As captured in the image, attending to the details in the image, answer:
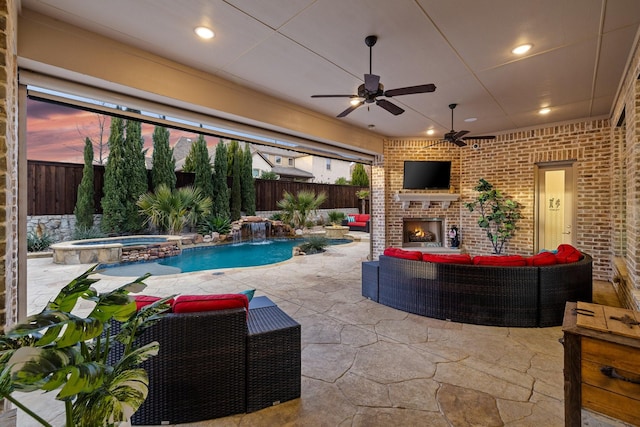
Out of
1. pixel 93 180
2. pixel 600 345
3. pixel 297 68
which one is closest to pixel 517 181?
pixel 297 68

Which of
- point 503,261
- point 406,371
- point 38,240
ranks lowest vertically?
point 406,371

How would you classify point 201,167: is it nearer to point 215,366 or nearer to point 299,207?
point 299,207

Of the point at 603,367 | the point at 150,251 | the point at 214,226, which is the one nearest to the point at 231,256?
the point at 150,251

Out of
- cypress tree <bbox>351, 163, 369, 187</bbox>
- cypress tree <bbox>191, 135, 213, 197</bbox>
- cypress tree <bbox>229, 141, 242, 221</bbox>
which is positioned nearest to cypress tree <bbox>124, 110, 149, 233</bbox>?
cypress tree <bbox>191, 135, 213, 197</bbox>

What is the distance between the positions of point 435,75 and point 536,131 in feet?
11.8

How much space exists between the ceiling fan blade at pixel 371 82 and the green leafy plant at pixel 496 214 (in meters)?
4.35

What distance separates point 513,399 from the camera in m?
2.09

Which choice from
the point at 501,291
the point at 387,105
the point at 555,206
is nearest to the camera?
the point at 501,291

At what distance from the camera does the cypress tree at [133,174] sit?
9.65 meters

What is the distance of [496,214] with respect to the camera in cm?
609

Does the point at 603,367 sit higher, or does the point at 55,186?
the point at 55,186

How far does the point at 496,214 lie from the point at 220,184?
9703 millimetres

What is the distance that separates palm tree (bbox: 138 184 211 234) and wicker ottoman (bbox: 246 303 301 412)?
8.63 metres

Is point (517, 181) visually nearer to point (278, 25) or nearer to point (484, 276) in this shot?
point (484, 276)
